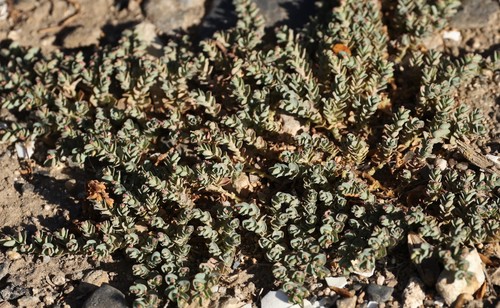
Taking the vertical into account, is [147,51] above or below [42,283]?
above

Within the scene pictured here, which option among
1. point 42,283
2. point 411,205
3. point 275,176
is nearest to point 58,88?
point 42,283

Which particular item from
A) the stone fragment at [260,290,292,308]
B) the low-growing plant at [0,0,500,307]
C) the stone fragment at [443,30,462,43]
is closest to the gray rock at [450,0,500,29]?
the stone fragment at [443,30,462,43]

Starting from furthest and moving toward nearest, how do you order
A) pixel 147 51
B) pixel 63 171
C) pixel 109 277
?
1. pixel 147 51
2. pixel 63 171
3. pixel 109 277

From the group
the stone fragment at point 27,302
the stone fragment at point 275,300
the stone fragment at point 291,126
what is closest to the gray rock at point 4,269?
the stone fragment at point 27,302

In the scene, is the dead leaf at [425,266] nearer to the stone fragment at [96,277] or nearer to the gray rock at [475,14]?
the stone fragment at [96,277]

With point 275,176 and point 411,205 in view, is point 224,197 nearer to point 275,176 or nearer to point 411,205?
point 275,176

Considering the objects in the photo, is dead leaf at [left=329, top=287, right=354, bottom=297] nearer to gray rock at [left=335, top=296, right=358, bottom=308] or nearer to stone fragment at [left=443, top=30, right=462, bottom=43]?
gray rock at [left=335, top=296, right=358, bottom=308]

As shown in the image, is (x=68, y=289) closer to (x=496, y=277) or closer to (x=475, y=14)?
(x=496, y=277)
